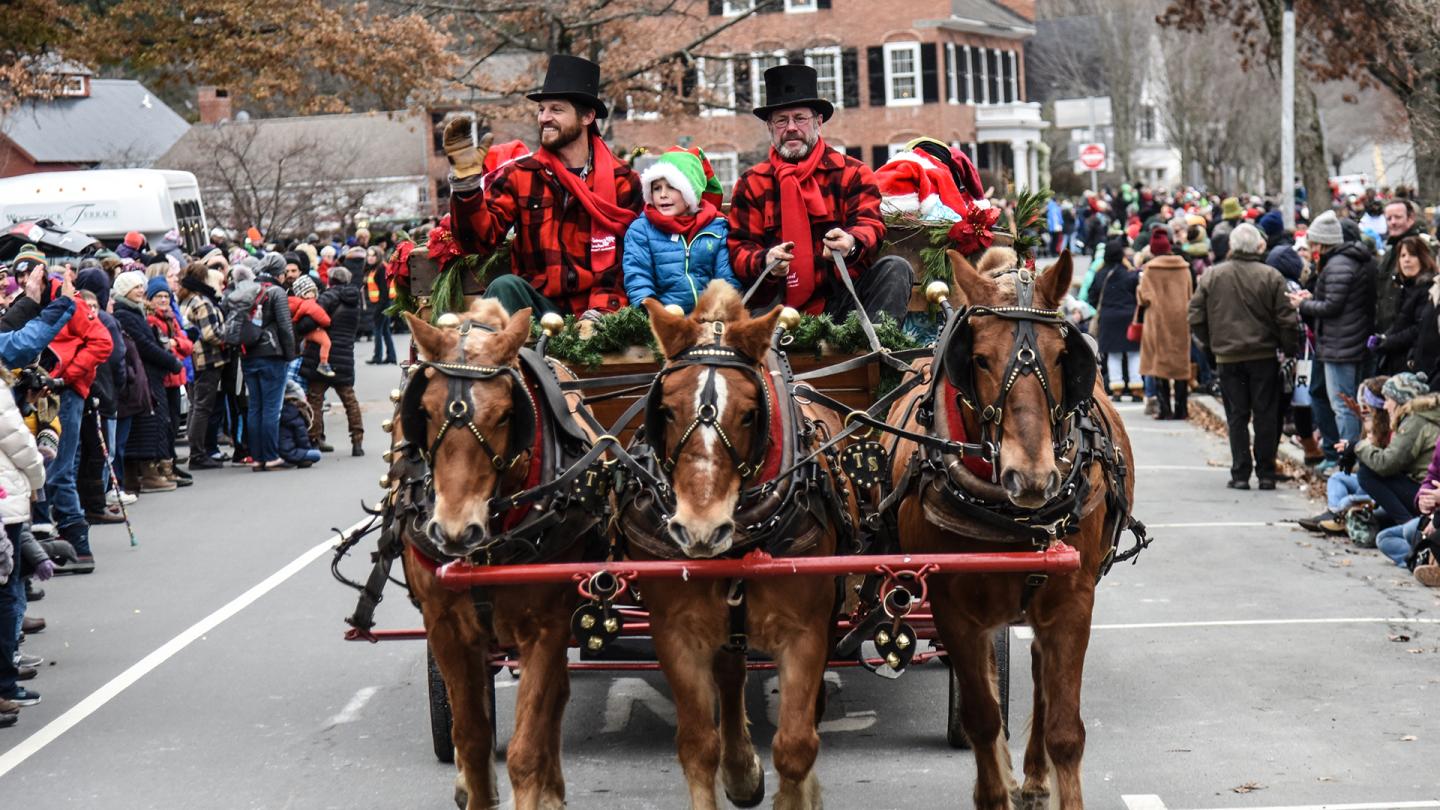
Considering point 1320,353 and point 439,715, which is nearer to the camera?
point 439,715

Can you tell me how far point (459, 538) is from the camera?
5906 mm

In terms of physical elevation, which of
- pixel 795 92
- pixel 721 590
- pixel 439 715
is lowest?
pixel 439 715

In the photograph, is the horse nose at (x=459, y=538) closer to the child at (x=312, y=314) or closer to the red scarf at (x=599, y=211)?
the red scarf at (x=599, y=211)

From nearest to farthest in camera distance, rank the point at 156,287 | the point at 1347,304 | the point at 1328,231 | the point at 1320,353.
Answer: the point at 1347,304 → the point at 1320,353 → the point at 1328,231 → the point at 156,287

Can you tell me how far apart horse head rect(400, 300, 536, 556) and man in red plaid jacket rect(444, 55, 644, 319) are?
85.9 inches

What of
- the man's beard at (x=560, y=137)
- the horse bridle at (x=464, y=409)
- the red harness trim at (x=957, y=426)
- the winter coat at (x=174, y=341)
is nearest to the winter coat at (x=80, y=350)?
the winter coat at (x=174, y=341)

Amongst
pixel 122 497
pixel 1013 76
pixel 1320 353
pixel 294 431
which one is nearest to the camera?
pixel 1320 353

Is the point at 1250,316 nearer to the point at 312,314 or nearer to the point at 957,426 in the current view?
the point at 312,314

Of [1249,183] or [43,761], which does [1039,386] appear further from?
[1249,183]

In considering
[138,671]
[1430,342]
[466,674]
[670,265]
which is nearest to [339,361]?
[138,671]

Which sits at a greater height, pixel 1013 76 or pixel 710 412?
pixel 1013 76

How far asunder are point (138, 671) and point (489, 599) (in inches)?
182

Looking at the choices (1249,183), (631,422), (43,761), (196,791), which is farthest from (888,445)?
(1249,183)

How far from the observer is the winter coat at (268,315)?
60.7 ft
